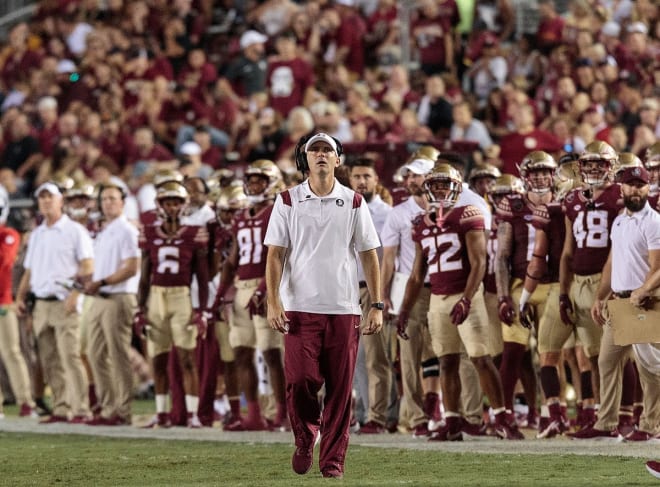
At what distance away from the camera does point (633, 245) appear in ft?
34.6

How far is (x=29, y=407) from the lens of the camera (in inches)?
606

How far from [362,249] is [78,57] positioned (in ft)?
49.5

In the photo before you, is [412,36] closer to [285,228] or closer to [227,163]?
[227,163]

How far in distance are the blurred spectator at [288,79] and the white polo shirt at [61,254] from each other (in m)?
5.69

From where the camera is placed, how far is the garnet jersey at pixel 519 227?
477 inches

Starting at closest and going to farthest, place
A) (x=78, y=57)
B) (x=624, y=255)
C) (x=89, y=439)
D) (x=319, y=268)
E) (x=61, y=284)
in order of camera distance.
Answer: (x=319, y=268)
(x=624, y=255)
(x=89, y=439)
(x=61, y=284)
(x=78, y=57)

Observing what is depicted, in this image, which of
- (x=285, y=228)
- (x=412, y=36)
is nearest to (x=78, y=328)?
(x=285, y=228)

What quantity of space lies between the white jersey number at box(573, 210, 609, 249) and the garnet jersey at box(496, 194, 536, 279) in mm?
774

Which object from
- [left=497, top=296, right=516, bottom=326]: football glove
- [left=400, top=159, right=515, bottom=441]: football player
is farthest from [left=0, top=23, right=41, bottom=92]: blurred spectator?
[left=497, top=296, right=516, bottom=326]: football glove

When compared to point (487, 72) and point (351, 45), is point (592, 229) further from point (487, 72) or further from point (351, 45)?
point (351, 45)

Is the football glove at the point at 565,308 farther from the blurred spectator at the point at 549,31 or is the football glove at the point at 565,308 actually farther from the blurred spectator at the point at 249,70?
the blurred spectator at the point at 249,70

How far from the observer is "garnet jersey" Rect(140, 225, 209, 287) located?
1348 centimetres

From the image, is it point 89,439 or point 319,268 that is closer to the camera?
point 319,268

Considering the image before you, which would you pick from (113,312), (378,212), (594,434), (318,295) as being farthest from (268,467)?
→ (113,312)
